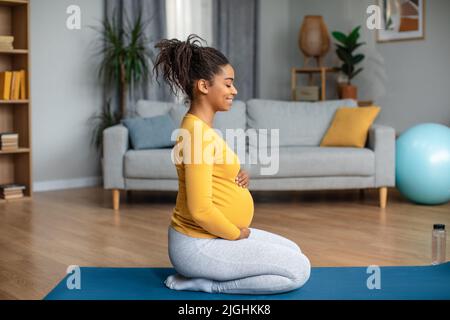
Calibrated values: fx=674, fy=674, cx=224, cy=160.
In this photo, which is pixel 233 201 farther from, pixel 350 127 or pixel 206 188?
pixel 350 127

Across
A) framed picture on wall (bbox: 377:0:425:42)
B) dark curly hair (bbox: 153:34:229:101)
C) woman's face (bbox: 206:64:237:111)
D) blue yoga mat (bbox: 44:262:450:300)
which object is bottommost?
blue yoga mat (bbox: 44:262:450:300)

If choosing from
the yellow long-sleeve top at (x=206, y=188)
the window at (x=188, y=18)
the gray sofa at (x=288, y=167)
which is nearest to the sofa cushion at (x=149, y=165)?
the gray sofa at (x=288, y=167)

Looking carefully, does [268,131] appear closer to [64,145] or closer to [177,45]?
[64,145]

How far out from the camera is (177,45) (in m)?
2.42

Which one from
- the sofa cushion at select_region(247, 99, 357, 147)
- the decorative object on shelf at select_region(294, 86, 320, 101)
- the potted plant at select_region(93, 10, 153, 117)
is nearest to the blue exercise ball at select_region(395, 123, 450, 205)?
the sofa cushion at select_region(247, 99, 357, 147)

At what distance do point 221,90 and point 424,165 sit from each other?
9.76 ft

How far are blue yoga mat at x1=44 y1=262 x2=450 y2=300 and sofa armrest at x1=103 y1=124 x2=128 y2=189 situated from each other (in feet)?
7.07

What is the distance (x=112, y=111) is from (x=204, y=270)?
166 inches

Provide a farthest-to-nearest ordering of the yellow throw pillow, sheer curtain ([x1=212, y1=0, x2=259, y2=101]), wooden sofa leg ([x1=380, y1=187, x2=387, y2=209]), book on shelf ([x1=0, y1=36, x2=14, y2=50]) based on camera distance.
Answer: sheer curtain ([x1=212, y1=0, x2=259, y2=101]) < book on shelf ([x1=0, y1=36, x2=14, y2=50]) < the yellow throw pillow < wooden sofa leg ([x1=380, y1=187, x2=387, y2=209])

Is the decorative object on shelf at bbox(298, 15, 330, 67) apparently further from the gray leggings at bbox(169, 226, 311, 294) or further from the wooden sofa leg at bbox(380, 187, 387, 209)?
the gray leggings at bbox(169, 226, 311, 294)

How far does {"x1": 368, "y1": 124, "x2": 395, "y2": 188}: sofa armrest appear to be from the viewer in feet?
16.6

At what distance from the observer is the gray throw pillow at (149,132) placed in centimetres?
516

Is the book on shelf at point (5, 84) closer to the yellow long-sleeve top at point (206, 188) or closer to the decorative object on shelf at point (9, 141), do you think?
the decorative object on shelf at point (9, 141)

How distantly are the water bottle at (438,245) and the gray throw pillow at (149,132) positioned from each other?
8.10 feet
